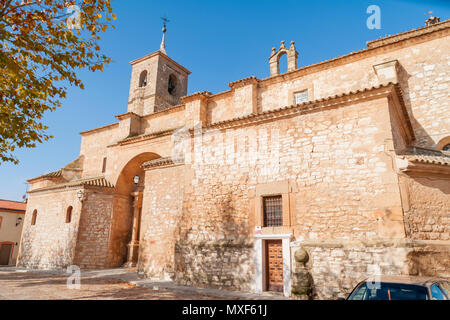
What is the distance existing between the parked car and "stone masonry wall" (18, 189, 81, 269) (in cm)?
1559

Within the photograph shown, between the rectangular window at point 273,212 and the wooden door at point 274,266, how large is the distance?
23.4 inches

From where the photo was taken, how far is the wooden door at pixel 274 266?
8.68 meters

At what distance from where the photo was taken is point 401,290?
390 centimetres

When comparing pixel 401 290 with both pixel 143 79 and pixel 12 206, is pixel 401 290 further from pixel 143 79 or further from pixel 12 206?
pixel 12 206

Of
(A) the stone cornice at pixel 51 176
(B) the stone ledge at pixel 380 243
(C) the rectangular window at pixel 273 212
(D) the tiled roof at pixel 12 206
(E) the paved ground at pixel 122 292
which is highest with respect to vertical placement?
(A) the stone cornice at pixel 51 176

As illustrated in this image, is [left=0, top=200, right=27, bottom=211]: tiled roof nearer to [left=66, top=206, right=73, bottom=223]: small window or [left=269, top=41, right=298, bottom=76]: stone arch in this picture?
[left=66, top=206, right=73, bottom=223]: small window

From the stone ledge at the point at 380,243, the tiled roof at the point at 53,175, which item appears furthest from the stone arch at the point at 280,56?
the tiled roof at the point at 53,175

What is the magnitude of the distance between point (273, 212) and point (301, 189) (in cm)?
123

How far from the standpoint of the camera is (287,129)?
31.2 ft

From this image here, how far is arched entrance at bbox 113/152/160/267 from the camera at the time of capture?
57.3 ft

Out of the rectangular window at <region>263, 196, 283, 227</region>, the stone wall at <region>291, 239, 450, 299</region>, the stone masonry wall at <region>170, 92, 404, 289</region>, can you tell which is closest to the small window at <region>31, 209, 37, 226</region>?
the stone masonry wall at <region>170, 92, 404, 289</region>

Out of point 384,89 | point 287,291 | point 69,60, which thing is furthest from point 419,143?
point 69,60

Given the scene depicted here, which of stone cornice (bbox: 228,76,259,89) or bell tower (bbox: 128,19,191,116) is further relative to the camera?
bell tower (bbox: 128,19,191,116)

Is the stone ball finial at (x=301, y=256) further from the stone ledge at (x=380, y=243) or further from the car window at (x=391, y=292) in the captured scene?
the car window at (x=391, y=292)
